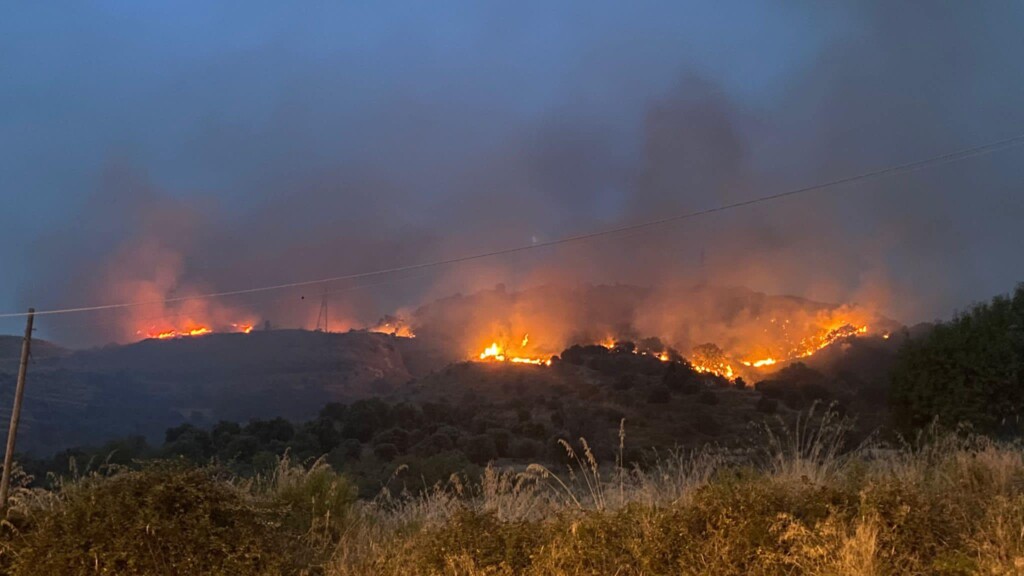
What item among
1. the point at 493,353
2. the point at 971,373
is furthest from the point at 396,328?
the point at 971,373

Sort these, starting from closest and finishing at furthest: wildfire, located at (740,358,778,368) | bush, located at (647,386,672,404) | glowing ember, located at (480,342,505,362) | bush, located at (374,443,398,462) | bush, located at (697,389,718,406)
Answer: bush, located at (374,443,398,462) < bush, located at (697,389,718,406) < bush, located at (647,386,672,404) < glowing ember, located at (480,342,505,362) < wildfire, located at (740,358,778,368)

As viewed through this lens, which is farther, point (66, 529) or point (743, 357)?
point (743, 357)

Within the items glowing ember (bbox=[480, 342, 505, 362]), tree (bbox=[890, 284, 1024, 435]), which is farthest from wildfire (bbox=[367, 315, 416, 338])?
tree (bbox=[890, 284, 1024, 435])

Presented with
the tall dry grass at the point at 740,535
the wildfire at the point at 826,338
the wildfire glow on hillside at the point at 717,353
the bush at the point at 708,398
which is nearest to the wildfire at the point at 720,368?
the wildfire glow on hillside at the point at 717,353

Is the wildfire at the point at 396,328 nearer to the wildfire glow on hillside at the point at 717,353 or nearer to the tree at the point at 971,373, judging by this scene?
the wildfire glow on hillside at the point at 717,353

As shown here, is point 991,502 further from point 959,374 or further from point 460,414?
point 460,414

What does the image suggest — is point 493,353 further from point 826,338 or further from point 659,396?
point 826,338

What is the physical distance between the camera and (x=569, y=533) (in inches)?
246

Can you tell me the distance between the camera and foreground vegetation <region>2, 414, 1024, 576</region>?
18.7ft

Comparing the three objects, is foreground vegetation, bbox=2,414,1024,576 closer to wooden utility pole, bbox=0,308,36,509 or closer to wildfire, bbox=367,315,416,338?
wooden utility pole, bbox=0,308,36,509

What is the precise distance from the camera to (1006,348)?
22328 millimetres

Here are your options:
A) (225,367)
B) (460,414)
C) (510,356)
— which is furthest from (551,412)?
(225,367)

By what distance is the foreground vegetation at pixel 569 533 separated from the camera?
5703mm

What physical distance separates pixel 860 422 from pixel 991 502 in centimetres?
2869
